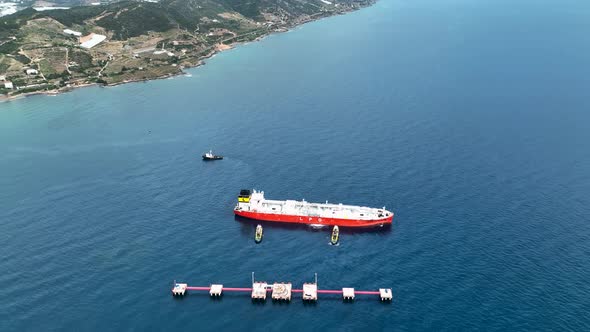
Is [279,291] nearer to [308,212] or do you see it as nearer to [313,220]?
[313,220]

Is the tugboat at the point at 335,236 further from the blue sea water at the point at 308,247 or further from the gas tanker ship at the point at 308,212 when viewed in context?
the gas tanker ship at the point at 308,212

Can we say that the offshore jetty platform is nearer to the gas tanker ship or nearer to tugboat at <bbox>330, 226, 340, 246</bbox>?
tugboat at <bbox>330, 226, 340, 246</bbox>

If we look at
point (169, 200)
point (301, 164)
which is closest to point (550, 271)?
point (301, 164)

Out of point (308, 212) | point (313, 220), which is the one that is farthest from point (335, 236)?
Answer: point (308, 212)

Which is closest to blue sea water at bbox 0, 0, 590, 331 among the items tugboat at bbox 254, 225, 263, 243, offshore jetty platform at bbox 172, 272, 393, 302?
offshore jetty platform at bbox 172, 272, 393, 302

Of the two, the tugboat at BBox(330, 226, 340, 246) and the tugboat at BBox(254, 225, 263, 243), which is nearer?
the tugboat at BBox(330, 226, 340, 246)
